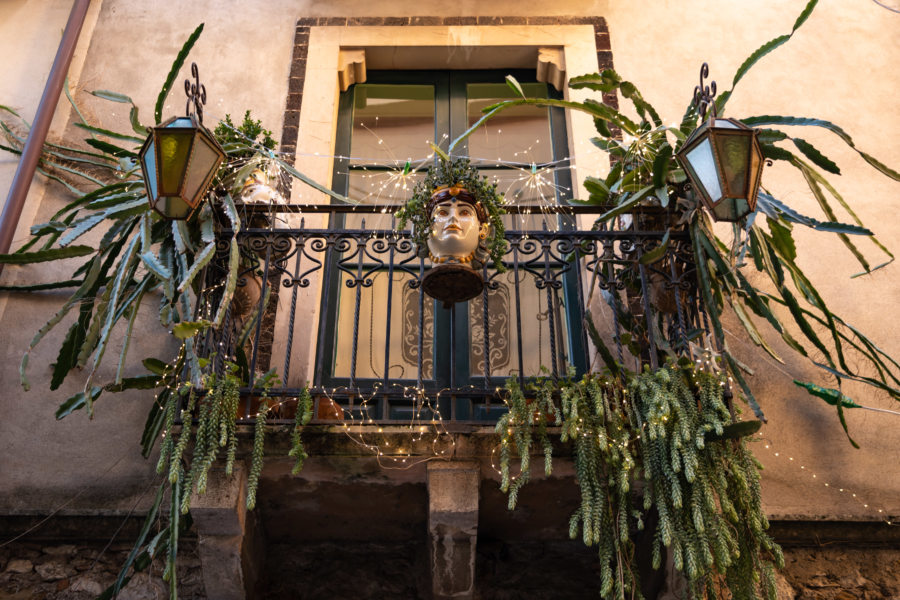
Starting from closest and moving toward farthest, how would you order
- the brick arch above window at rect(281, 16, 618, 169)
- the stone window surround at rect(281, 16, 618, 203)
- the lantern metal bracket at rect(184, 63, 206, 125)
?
the lantern metal bracket at rect(184, 63, 206, 125) → the stone window surround at rect(281, 16, 618, 203) → the brick arch above window at rect(281, 16, 618, 169)

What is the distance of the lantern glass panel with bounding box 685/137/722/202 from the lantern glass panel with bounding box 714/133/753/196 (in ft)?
0.13

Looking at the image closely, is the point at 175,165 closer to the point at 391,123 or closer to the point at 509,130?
the point at 391,123

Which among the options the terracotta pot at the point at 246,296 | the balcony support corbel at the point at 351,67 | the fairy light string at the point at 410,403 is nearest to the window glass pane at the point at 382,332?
the fairy light string at the point at 410,403

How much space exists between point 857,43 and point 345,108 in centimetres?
352

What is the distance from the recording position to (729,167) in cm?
356

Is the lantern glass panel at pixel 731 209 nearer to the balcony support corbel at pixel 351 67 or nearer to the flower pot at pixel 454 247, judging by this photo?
the flower pot at pixel 454 247

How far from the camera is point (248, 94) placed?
5836 mm

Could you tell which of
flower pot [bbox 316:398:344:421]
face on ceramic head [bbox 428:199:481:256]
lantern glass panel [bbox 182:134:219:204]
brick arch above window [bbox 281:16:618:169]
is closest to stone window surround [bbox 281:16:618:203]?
brick arch above window [bbox 281:16:618:169]

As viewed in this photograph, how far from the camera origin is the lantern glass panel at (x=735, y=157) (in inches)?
140

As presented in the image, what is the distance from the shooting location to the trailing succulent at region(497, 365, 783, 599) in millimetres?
3396

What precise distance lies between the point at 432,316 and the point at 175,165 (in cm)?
185

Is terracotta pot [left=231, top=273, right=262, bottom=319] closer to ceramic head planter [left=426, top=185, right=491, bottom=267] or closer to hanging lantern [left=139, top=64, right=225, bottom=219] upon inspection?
hanging lantern [left=139, top=64, right=225, bottom=219]

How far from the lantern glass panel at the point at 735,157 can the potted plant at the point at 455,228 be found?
108 centimetres

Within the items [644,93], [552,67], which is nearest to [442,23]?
[552,67]
